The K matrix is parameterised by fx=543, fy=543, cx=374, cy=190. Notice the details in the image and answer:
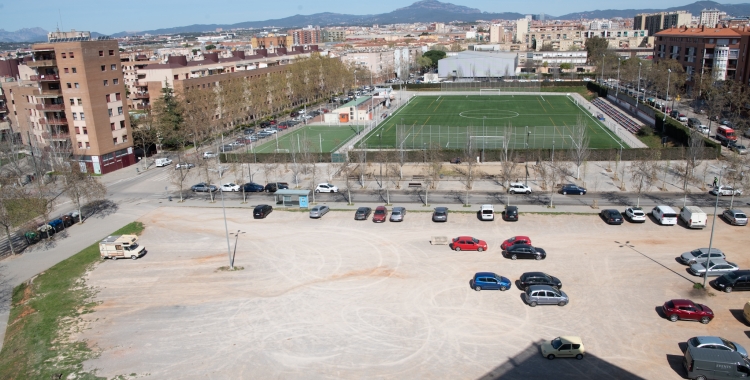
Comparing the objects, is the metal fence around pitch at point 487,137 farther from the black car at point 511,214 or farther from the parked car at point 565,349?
→ the parked car at point 565,349

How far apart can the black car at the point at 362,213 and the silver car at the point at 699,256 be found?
18021mm

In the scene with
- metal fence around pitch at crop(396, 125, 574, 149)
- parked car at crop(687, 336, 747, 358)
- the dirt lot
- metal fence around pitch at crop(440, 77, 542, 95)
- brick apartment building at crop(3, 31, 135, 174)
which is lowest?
the dirt lot

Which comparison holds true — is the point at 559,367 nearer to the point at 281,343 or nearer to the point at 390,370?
the point at 390,370

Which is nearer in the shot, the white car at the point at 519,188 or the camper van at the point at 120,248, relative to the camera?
the camper van at the point at 120,248

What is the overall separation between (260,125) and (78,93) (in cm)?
2775

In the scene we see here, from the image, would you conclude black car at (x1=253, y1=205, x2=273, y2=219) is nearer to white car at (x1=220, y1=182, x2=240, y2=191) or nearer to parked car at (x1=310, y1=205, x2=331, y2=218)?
parked car at (x1=310, y1=205, x2=331, y2=218)

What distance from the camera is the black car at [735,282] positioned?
24203mm

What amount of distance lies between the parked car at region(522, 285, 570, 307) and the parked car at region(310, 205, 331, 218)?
1655 centimetres

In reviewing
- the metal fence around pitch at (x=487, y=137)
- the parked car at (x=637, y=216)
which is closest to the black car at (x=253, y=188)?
the metal fence around pitch at (x=487, y=137)

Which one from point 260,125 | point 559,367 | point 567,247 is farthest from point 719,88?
point 559,367

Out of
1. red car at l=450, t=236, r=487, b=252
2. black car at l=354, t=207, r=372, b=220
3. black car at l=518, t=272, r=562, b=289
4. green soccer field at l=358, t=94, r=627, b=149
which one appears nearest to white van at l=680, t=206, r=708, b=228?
black car at l=518, t=272, r=562, b=289

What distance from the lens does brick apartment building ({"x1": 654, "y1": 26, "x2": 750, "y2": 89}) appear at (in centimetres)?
7038

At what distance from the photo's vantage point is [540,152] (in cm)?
4681

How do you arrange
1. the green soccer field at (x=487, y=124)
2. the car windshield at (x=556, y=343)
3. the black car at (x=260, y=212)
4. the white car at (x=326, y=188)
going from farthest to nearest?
the green soccer field at (x=487, y=124), the white car at (x=326, y=188), the black car at (x=260, y=212), the car windshield at (x=556, y=343)
